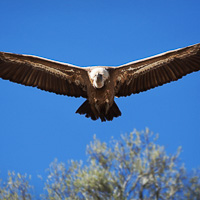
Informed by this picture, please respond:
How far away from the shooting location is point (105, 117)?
23.6 ft

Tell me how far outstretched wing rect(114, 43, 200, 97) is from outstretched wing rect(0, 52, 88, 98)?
0.76m

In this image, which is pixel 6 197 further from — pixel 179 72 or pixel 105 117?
pixel 179 72

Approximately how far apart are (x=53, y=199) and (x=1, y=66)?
3.65 meters

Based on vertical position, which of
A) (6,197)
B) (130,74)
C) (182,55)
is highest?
(182,55)

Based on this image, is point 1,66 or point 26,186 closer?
point 1,66

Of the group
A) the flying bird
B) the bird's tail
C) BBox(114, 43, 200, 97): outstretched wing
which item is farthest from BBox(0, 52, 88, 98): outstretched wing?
BBox(114, 43, 200, 97): outstretched wing

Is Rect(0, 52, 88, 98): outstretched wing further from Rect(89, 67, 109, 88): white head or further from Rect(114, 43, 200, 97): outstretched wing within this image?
A: Rect(114, 43, 200, 97): outstretched wing

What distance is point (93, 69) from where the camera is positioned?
6887mm

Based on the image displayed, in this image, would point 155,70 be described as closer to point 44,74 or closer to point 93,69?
point 93,69

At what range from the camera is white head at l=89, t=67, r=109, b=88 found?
21.5 ft

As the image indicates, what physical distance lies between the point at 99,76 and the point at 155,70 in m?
1.32

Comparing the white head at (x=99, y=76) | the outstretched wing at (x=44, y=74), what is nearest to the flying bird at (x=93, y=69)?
the outstretched wing at (x=44, y=74)

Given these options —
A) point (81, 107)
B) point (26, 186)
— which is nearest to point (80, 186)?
point (26, 186)

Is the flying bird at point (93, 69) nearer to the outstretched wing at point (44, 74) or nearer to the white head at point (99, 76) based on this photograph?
the outstretched wing at point (44, 74)
